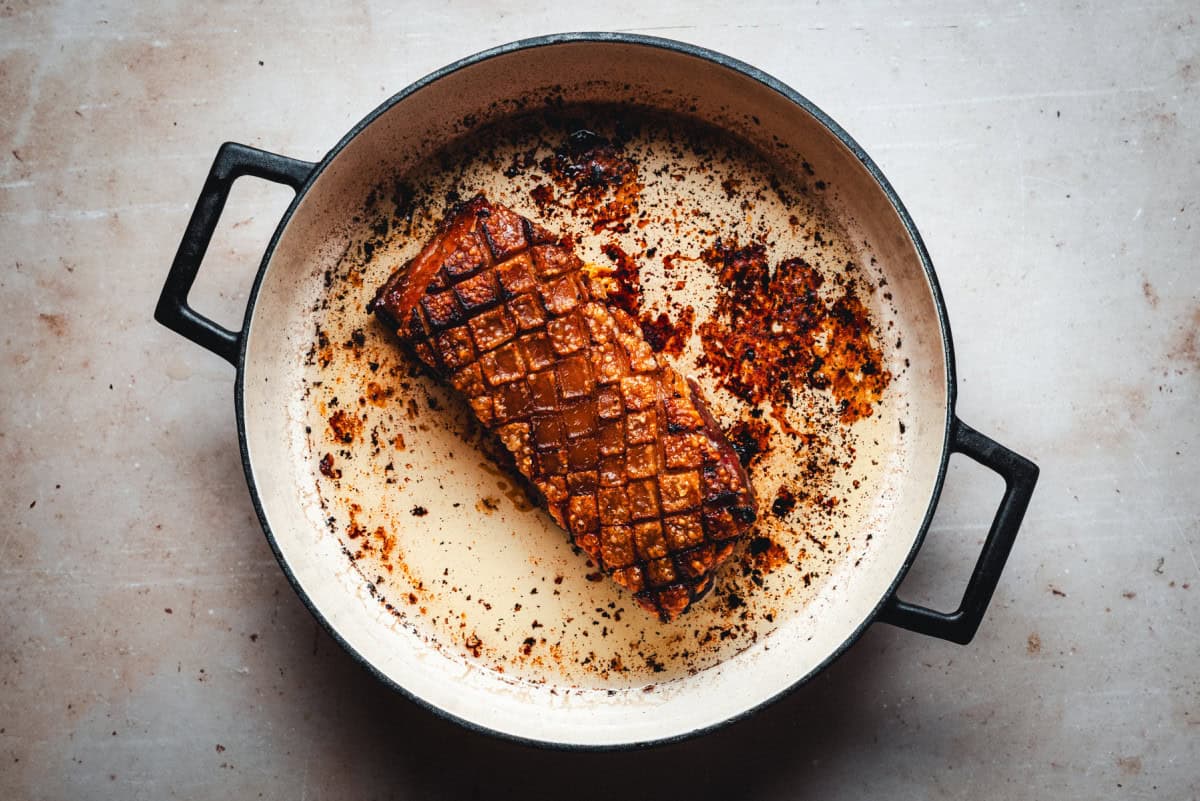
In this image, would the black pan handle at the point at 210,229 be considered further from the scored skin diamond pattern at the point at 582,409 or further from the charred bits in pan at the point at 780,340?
the charred bits in pan at the point at 780,340

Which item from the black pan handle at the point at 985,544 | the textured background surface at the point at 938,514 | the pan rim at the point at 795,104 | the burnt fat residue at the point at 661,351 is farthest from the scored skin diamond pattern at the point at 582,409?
the textured background surface at the point at 938,514

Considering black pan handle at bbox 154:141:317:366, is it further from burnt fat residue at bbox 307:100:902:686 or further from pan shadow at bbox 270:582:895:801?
pan shadow at bbox 270:582:895:801

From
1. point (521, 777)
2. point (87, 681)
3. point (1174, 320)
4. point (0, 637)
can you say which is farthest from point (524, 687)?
point (1174, 320)

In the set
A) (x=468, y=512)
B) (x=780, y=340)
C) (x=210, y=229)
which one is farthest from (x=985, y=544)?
(x=210, y=229)

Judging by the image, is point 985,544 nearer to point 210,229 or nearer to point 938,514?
point 938,514

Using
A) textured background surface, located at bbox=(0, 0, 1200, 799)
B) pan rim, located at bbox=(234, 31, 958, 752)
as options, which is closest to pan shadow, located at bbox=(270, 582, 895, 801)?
textured background surface, located at bbox=(0, 0, 1200, 799)

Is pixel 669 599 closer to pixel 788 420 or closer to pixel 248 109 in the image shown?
pixel 788 420
